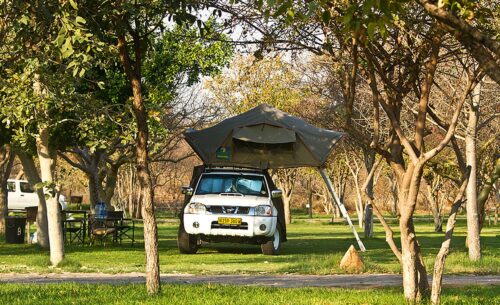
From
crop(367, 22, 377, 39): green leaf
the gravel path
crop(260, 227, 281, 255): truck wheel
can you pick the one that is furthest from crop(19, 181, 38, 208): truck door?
crop(367, 22, 377, 39): green leaf

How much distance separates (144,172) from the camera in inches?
447

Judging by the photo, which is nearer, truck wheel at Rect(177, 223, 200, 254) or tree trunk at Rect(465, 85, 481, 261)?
tree trunk at Rect(465, 85, 481, 261)

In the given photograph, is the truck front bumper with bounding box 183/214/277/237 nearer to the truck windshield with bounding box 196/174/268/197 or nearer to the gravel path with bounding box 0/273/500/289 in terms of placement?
the truck windshield with bounding box 196/174/268/197

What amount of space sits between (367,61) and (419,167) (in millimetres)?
1433

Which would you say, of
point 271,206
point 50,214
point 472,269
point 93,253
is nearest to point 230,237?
point 271,206

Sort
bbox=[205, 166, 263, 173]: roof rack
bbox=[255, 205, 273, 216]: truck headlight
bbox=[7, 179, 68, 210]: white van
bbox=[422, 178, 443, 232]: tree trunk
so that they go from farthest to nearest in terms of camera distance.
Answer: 1. bbox=[7, 179, 68, 210]: white van
2. bbox=[422, 178, 443, 232]: tree trunk
3. bbox=[205, 166, 263, 173]: roof rack
4. bbox=[255, 205, 273, 216]: truck headlight

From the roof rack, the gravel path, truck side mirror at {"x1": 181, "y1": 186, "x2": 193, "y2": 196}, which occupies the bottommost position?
the gravel path

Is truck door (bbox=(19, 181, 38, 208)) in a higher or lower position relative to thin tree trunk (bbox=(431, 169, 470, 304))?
higher

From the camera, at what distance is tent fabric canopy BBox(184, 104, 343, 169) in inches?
1009

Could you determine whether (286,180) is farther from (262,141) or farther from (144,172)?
(144,172)

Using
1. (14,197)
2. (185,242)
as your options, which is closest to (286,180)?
(14,197)

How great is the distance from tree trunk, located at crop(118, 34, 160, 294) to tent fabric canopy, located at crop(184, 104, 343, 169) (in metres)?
14.0

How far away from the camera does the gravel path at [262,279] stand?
14.8 metres

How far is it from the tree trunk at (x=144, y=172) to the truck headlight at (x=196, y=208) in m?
12.2
